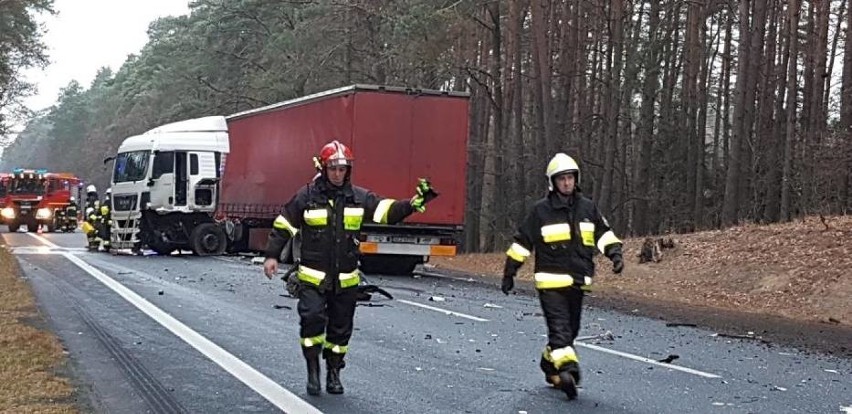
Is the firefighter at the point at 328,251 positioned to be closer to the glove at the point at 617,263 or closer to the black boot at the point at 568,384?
the glove at the point at 617,263

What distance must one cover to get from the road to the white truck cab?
9.75m

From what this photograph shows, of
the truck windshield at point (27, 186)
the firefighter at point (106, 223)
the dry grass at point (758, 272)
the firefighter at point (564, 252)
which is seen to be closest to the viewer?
the firefighter at point (564, 252)

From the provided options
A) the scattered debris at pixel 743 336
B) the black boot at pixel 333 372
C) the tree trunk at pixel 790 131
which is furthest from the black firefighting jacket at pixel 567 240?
the tree trunk at pixel 790 131

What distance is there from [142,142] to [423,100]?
9.06m

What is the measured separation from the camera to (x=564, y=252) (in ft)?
24.1

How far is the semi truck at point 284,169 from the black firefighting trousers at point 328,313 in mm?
10866

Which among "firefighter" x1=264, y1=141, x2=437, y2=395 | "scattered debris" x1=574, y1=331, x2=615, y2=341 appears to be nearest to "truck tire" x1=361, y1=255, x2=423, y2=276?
"scattered debris" x1=574, y1=331, x2=615, y2=341

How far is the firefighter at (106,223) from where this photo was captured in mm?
26269

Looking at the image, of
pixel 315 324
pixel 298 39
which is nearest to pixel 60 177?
pixel 298 39

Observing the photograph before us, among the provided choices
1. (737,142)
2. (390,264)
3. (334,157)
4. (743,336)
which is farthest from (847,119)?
(334,157)

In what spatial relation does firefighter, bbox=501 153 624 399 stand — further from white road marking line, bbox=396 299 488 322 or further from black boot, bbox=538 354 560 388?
white road marking line, bbox=396 299 488 322

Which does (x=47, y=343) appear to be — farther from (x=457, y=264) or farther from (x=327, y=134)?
(x=457, y=264)

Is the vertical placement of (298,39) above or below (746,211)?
above

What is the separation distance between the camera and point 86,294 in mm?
14461
